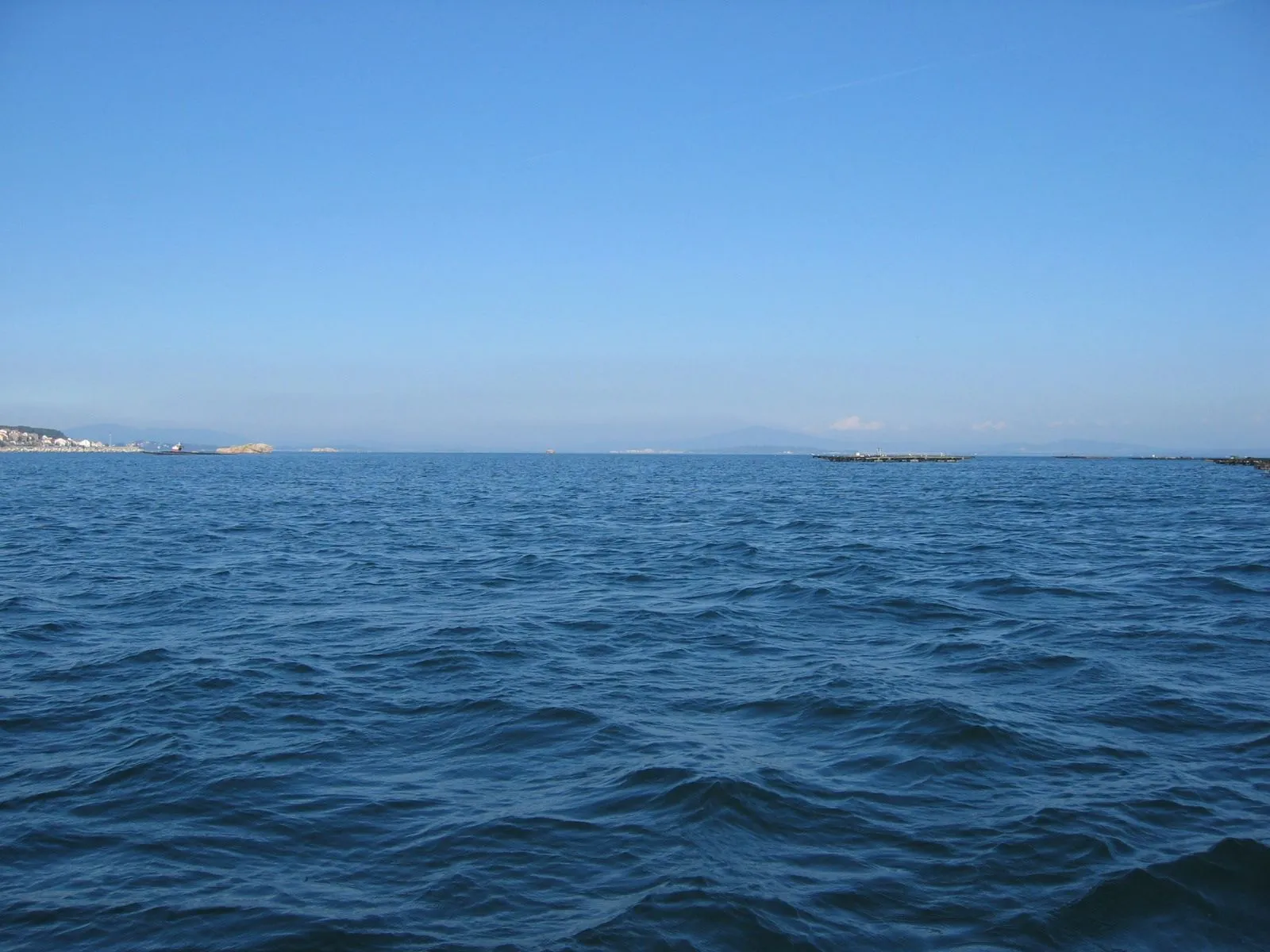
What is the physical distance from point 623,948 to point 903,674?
9315 mm

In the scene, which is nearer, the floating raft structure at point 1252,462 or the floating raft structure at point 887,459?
the floating raft structure at point 1252,462

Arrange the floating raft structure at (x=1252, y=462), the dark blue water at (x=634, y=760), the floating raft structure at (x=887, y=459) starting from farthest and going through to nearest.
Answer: the floating raft structure at (x=887, y=459) → the floating raft structure at (x=1252, y=462) → the dark blue water at (x=634, y=760)

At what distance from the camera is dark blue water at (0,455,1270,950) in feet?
24.6

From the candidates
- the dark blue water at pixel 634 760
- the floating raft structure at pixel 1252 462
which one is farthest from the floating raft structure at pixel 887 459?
the dark blue water at pixel 634 760

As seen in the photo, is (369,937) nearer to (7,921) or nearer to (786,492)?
(7,921)

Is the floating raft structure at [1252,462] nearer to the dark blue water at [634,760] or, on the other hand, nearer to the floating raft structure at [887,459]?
the floating raft structure at [887,459]

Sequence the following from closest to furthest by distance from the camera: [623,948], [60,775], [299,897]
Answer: [623,948]
[299,897]
[60,775]

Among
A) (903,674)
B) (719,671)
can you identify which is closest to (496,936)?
(719,671)

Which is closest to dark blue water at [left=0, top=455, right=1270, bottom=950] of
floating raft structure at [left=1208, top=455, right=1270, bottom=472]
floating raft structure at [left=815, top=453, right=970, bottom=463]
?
floating raft structure at [left=1208, top=455, right=1270, bottom=472]

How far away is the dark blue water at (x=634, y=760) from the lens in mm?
7488

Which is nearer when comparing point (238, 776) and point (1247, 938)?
point (1247, 938)

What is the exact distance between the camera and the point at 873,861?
8320 millimetres

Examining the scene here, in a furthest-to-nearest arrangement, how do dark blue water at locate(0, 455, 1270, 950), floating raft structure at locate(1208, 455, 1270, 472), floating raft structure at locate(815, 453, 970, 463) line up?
floating raft structure at locate(815, 453, 970, 463), floating raft structure at locate(1208, 455, 1270, 472), dark blue water at locate(0, 455, 1270, 950)

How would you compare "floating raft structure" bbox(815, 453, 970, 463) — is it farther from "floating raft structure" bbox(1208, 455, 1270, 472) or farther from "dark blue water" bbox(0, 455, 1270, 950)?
"dark blue water" bbox(0, 455, 1270, 950)
